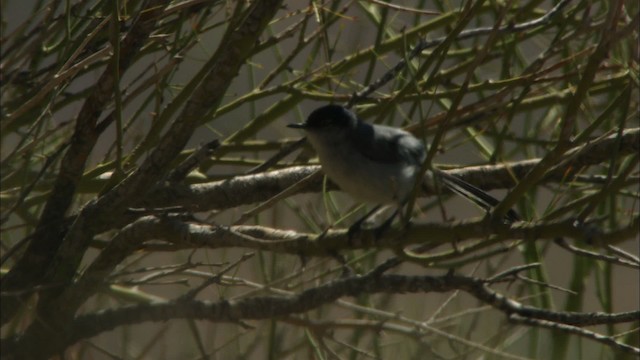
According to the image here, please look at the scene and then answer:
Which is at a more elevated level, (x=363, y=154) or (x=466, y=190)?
(x=363, y=154)

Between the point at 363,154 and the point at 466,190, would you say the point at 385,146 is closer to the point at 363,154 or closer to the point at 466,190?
the point at 363,154

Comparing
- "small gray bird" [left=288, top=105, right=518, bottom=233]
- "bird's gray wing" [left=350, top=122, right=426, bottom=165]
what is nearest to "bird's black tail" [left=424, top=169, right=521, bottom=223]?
"small gray bird" [left=288, top=105, right=518, bottom=233]

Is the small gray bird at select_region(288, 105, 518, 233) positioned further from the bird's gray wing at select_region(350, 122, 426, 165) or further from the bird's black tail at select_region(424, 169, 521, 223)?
the bird's black tail at select_region(424, 169, 521, 223)

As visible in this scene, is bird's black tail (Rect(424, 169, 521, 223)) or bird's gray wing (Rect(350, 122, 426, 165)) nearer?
bird's black tail (Rect(424, 169, 521, 223))

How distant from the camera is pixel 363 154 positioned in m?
3.40

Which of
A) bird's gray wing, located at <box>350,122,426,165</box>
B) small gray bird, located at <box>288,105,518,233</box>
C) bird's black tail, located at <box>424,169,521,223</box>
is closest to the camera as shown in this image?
bird's black tail, located at <box>424,169,521,223</box>

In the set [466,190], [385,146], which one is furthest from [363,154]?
[466,190]

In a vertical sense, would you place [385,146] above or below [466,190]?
above

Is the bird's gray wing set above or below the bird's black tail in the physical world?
above

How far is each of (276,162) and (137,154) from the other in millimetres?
577

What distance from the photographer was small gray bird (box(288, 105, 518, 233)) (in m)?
3.15

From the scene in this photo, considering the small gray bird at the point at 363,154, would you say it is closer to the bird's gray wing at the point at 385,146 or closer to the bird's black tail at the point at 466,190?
the bird's gray wing at the point at 385,146

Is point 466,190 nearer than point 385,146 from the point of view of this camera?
Yes

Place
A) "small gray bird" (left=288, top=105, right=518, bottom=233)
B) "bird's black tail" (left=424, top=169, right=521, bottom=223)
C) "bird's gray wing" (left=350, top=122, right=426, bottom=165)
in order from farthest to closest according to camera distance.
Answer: "bird's gray wing" (left=350, top=122, right=426, bottom=165)
"small gray bird" (left=288, top=105, right=518, bottom=233)
"bird's black tail" (left=424, top=169, right=521, bottom=223)
